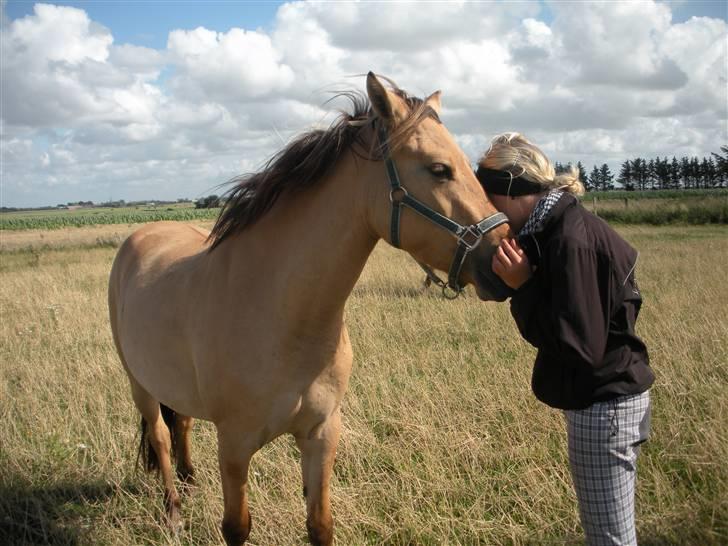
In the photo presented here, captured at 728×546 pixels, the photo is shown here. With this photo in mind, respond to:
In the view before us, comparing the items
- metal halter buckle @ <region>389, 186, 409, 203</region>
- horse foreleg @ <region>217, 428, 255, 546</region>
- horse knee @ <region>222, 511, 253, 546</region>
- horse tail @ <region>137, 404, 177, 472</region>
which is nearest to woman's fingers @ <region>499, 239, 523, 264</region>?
metal halter buckle @ <region>389, 186, 409, 203</region>

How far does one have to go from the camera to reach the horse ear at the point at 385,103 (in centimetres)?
217

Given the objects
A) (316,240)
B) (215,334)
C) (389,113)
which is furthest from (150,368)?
(389,113)

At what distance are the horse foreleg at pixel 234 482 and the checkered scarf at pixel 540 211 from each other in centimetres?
164

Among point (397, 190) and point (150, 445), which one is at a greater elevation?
point (397, 190)

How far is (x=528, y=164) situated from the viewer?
2119 mm

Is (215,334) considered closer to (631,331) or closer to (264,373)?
(264,373)

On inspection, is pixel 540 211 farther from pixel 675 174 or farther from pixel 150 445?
pixel 675 174

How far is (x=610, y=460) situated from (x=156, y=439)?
10.3 feet

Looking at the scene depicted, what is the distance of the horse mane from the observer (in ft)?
7.43

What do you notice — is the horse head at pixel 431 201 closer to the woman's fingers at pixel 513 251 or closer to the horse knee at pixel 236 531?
the woman's fingers at pixel 513 251

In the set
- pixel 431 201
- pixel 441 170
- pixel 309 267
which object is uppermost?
pixel 441 170

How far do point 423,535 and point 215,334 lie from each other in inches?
67.0

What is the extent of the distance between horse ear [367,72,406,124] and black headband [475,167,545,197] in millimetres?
427

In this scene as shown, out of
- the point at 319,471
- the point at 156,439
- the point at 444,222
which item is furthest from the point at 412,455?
the point at 444,222
